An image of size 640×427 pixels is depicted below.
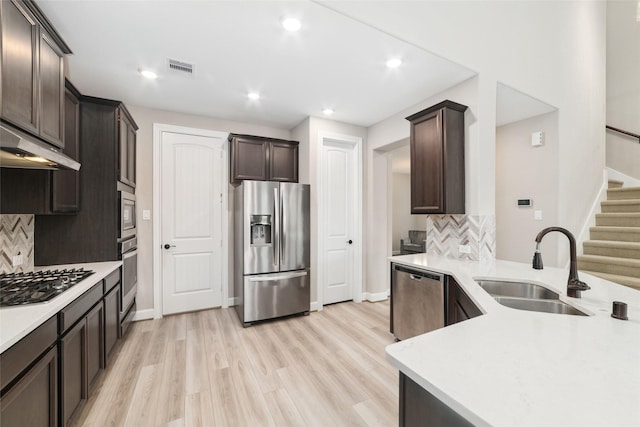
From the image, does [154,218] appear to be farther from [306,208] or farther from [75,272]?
[306,208]

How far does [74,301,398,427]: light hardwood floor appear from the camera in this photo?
1810 mm

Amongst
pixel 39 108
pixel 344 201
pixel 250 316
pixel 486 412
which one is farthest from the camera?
pixel 344 201

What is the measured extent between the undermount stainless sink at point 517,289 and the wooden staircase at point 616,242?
76.8 inches

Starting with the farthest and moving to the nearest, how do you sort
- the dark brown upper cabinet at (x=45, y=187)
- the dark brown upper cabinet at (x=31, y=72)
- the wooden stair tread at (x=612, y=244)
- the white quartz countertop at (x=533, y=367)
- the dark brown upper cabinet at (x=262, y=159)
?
1. the dark brown upper cabinet at (x=262, y=159)
2. the wooden stair tread at (x=612, y=244)
3. the dark brown upper cabinet at (x=45, y=187)
4. the dark brown upper cabinet at (x=31, y=72)
5. the white quartz countertop at (x=533, y=367)

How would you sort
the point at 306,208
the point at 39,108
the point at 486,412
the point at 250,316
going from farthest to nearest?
the point at 306,208
the point at 250,316
the point at 39,108
the point at 486,412

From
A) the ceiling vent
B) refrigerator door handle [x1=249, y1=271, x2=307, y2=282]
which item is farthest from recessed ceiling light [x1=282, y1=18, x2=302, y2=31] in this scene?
refrigerator door handle [x1=249, y1=271, x2=307, y2=282]

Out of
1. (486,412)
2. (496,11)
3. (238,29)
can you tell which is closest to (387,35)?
(238,29)

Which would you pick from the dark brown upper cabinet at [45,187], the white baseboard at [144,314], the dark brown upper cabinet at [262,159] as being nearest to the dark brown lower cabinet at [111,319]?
the dark brown upper cabinet at [45,187]

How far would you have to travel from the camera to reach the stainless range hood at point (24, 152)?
4.13 ft

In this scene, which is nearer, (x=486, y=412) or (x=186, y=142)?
(x=486, y=412)

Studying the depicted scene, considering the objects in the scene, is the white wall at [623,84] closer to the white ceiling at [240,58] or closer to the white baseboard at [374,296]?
the white ceiling at [240,58]

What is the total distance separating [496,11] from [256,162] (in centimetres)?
319

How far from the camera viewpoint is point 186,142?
12.1ft

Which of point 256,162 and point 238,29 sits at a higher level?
point 238,29
